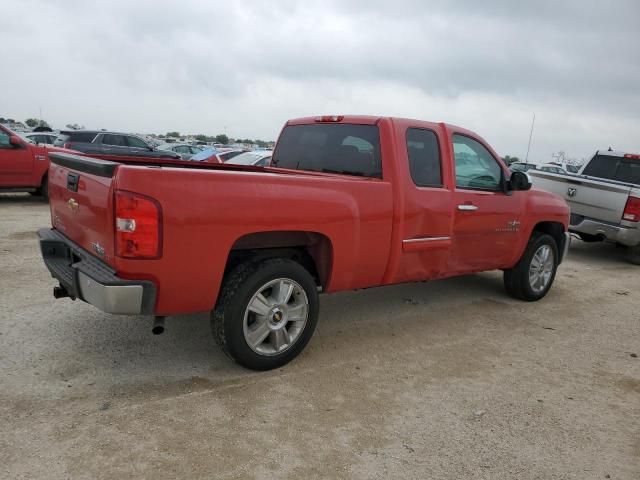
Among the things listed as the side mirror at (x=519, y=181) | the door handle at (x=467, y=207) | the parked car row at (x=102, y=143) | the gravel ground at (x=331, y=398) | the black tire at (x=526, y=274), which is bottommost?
the gravel ground at (x=331, y=398)

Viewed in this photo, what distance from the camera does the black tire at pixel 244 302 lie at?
10.9 ft

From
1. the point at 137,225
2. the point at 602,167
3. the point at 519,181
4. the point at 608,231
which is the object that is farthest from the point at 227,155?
the point at 137,225

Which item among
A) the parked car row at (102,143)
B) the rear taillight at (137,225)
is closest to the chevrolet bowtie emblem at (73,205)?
the rear taillight at (137,225)

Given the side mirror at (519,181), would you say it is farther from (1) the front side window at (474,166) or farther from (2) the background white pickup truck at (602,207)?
(2) the background white pickup truck at (602,207)

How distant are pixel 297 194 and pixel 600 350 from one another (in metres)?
3.18

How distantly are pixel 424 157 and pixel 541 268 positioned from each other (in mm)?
2452

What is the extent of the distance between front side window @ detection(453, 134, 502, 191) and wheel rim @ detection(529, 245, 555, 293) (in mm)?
1163

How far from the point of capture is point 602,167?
1043cm

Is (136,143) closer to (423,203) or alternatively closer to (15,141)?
(15,141)

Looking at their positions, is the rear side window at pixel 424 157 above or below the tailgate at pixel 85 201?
above

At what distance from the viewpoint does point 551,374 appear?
3910 mm

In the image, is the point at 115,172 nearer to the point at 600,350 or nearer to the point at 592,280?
the point at 600,350

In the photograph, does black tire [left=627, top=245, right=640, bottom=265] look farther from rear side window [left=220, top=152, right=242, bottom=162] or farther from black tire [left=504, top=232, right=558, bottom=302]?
rear side window [left=220, top=152, right=242, bottom=162]

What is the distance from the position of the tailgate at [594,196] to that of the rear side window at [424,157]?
5.25 m
